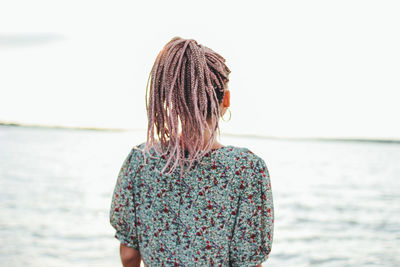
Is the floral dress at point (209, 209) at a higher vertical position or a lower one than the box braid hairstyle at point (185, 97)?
lower

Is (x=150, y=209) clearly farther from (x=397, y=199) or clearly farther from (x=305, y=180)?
(x=305, y=180)

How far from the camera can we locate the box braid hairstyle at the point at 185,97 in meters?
1.34

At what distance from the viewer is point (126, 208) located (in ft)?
5.05

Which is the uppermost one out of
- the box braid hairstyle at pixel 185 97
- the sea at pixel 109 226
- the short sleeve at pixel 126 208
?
the box braid hairstyle at pixel 185 97

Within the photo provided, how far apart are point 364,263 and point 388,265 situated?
0.32 m

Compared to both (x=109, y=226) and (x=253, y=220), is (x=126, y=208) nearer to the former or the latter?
(x=253, y=220)

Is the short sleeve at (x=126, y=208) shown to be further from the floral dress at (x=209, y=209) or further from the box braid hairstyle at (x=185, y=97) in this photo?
the box braid hairstyle at (x=185, y=97)

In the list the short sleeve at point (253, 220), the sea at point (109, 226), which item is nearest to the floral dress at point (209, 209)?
the short sleeve at point (253, 220)

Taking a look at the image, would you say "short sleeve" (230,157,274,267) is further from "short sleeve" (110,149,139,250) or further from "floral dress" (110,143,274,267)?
"short sleeve" (110,149,139,250)

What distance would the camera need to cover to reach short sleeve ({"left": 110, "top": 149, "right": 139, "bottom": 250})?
4.99 ft

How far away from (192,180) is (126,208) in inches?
11.1

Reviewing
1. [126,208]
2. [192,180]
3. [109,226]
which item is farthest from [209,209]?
[109,226]

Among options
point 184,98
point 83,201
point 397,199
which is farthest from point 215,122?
point 397,199

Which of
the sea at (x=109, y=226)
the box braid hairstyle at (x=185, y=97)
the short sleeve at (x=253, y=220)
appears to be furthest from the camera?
the sea at (x=109, y=226)
